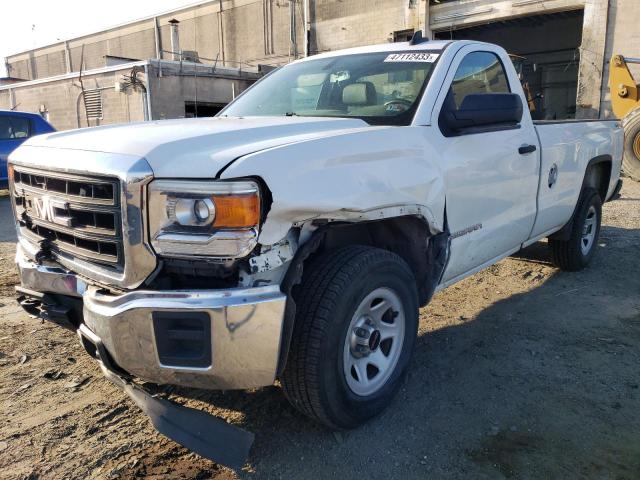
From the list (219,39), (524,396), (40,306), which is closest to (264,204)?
(40,306)

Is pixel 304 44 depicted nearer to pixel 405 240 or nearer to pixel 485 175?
pixel 485 175

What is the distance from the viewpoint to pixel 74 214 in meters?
2.46

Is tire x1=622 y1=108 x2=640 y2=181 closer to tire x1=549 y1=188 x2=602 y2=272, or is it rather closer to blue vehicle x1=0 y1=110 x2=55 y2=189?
tire x1=549 y1=188 x2=602 y2=272

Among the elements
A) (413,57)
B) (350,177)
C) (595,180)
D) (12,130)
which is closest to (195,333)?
(350,177)

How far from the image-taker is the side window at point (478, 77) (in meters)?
3.48

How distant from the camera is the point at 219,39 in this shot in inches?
1282

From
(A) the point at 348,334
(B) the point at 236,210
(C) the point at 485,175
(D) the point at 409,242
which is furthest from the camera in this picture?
(C) the point at 485,175

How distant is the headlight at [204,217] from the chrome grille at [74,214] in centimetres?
20

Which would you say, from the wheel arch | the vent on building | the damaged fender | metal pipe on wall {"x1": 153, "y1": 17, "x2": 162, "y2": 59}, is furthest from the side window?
metal pipe on wall {"x1": 153, "y1": 17, "x2": 162, "y2": 59}

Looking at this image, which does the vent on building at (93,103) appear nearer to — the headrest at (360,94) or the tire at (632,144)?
the tire at (632,144)

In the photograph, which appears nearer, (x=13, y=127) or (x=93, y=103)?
(x=13, y=127)

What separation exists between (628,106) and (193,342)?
44.2ft

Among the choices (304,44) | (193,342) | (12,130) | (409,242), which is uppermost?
(304,44)

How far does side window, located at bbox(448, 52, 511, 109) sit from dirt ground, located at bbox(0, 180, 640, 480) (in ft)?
5.60
